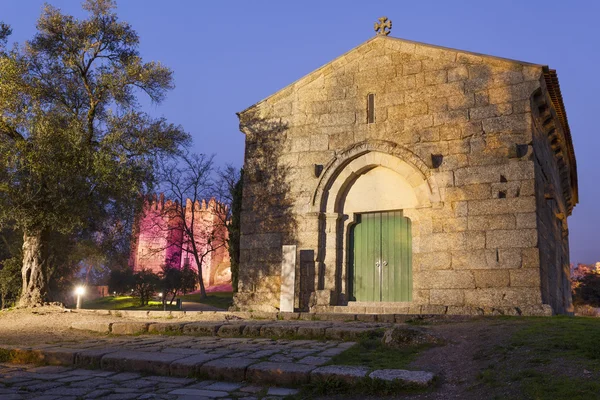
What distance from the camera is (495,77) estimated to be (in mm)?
11609

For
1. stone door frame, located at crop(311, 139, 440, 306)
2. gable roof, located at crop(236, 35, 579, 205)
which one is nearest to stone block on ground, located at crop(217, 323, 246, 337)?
stone door frame, located at crop(311, 139, 440, 306)

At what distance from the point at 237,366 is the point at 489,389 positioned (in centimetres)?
255

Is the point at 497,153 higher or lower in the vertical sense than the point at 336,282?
higher

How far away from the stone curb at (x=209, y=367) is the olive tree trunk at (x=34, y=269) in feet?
22.2

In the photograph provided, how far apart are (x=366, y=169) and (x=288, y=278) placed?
3194 mm

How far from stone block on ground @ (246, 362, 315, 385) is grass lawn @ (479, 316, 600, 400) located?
66.7 inches

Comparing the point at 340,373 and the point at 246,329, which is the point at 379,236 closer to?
the point at 246,329

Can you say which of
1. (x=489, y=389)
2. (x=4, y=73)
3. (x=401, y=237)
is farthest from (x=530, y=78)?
(x=4, y=73)

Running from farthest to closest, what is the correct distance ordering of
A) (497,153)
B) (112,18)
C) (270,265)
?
(112,18), (270,265), (497,153)

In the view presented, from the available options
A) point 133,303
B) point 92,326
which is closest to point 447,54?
point 92,326

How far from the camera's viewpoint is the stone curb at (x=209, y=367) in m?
5.04

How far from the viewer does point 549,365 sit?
4867mm

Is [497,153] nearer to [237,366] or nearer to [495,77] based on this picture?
[495,77]

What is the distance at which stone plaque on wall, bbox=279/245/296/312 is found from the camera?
12.2 m
